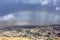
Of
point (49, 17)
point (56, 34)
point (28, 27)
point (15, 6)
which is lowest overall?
point (56, 34)

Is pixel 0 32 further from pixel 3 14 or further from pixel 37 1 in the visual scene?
pixel 37 1

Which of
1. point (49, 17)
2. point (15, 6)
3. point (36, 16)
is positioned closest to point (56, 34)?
point (49, 17)

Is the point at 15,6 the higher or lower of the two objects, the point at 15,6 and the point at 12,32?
the higher

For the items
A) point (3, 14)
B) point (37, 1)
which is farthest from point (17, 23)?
point (37, 1)

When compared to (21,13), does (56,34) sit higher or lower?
lower

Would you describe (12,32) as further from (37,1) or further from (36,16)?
(37,1)

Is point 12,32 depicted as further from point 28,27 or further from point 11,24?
point 28,27

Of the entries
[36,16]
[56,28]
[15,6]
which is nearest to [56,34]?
[56,28]

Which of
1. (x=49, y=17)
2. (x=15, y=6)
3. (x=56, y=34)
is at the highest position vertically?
(x=15, y=6)
